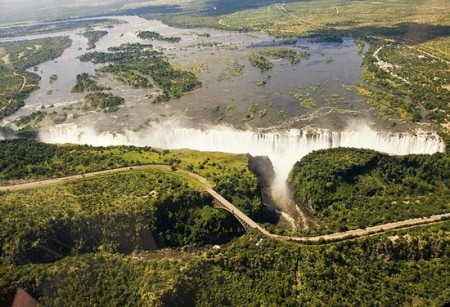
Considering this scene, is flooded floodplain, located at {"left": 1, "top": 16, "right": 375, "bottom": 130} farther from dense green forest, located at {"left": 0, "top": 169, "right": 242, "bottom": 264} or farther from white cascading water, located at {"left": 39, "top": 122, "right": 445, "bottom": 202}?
dense green forest, located at {"left": 0, "top": 169, "right": 242, "bottom": 264}

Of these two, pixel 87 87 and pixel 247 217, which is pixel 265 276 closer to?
pixel 247 217

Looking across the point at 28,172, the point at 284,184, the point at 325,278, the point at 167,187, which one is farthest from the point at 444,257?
the point at 28,172

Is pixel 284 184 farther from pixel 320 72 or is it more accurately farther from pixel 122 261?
pixel 320 72

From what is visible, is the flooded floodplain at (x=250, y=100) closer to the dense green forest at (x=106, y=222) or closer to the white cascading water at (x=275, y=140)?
the white cascading water at (x=275, y=140)

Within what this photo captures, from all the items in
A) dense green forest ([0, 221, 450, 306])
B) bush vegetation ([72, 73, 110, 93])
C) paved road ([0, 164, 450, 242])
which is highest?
bush vegetation ([72, 73, 110, 93])

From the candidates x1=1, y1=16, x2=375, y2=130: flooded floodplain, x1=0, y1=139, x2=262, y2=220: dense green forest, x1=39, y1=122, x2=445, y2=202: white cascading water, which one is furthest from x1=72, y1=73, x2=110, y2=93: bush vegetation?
x1=0, y1=139, x2=262, y2=220: dense green forest

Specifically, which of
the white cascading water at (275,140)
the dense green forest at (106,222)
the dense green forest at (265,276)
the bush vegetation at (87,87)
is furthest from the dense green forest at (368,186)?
the bush vegetation at (87,87)
